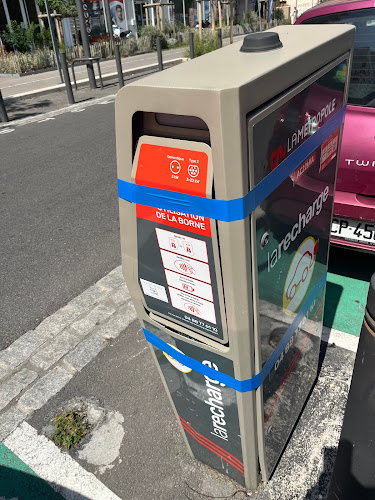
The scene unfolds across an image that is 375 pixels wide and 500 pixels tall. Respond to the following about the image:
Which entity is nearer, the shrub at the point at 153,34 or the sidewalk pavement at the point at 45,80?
the sidewalk pavement at the point at 45,80

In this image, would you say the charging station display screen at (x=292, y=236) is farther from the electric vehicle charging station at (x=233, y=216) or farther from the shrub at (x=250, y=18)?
the shrub at (x=250, y=18)

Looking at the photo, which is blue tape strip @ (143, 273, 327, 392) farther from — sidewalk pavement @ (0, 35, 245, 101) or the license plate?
sidewalk pavement @ (0, 35, 245, 101)

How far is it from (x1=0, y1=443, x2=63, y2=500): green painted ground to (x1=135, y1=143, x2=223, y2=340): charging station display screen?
1263mm

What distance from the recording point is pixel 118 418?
2.50 m

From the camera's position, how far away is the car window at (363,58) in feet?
9.78

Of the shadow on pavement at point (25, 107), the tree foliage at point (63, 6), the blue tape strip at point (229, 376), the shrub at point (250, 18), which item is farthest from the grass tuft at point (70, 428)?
the shrub at point (250, 18)

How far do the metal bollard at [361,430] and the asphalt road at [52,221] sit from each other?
251 centimetres

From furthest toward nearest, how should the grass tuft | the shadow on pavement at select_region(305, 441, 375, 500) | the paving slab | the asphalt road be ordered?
the asphalt road → the grass tuft → the paving slab → the shadow on pavement at select_region(305, 441, 375, 500)

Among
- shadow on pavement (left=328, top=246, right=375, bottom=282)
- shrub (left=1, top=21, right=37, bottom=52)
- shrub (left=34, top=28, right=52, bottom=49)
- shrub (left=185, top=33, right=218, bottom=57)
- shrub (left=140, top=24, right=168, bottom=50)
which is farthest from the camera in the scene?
shrub (left=140, top=24, right=168, bottom=50)

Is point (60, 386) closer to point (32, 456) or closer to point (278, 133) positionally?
point (32, 456)

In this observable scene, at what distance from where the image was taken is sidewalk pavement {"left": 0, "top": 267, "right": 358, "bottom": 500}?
2143mm

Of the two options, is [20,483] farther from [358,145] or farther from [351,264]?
[351,264]

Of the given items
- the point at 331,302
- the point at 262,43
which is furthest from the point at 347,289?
the point at 262,43

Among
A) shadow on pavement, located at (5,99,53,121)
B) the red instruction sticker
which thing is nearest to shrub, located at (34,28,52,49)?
shadow on pavement, located at (5,99,53,121)
